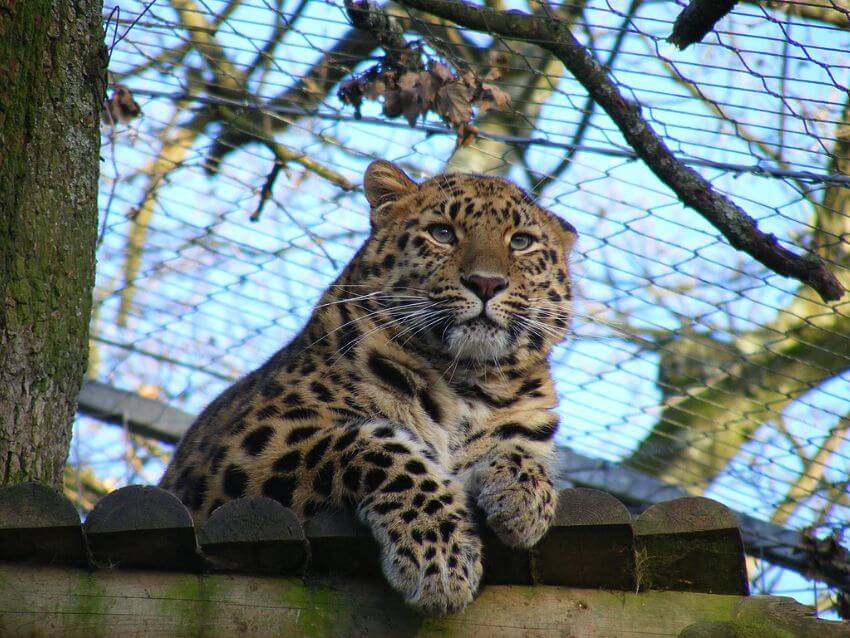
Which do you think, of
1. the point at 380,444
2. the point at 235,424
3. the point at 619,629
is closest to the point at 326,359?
the point at 235,424

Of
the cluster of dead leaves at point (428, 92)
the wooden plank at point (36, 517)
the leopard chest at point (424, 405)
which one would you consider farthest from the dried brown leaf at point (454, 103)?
the wooden plank at point (36, 517)

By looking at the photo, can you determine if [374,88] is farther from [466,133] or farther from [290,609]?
[290,609]

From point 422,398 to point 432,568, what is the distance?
4.05 ft

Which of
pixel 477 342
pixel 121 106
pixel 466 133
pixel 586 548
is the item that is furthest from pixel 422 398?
pixel 121 106

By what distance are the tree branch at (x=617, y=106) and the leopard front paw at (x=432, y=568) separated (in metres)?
2.06

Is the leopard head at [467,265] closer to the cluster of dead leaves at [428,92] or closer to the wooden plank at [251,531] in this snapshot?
the cluster of dead leaves at [428,92]

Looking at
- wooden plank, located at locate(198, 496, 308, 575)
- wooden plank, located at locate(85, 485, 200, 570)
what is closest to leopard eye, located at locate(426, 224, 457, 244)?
wooden plank, located at locate(198, 496, 308, 575)

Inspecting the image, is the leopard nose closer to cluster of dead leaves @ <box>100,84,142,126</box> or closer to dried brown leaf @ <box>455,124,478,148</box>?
dried brown leaf @ <box>455,124,478,148</box>

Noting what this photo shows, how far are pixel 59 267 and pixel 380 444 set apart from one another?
1270 mm

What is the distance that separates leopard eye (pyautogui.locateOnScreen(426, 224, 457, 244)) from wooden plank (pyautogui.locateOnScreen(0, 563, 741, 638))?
1868 millimetres

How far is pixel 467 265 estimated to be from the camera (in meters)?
4.70

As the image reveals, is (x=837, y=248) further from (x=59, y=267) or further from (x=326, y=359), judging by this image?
(x=59, y=267)

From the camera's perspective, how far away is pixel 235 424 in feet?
13.7

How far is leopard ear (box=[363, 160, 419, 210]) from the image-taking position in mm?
5375
